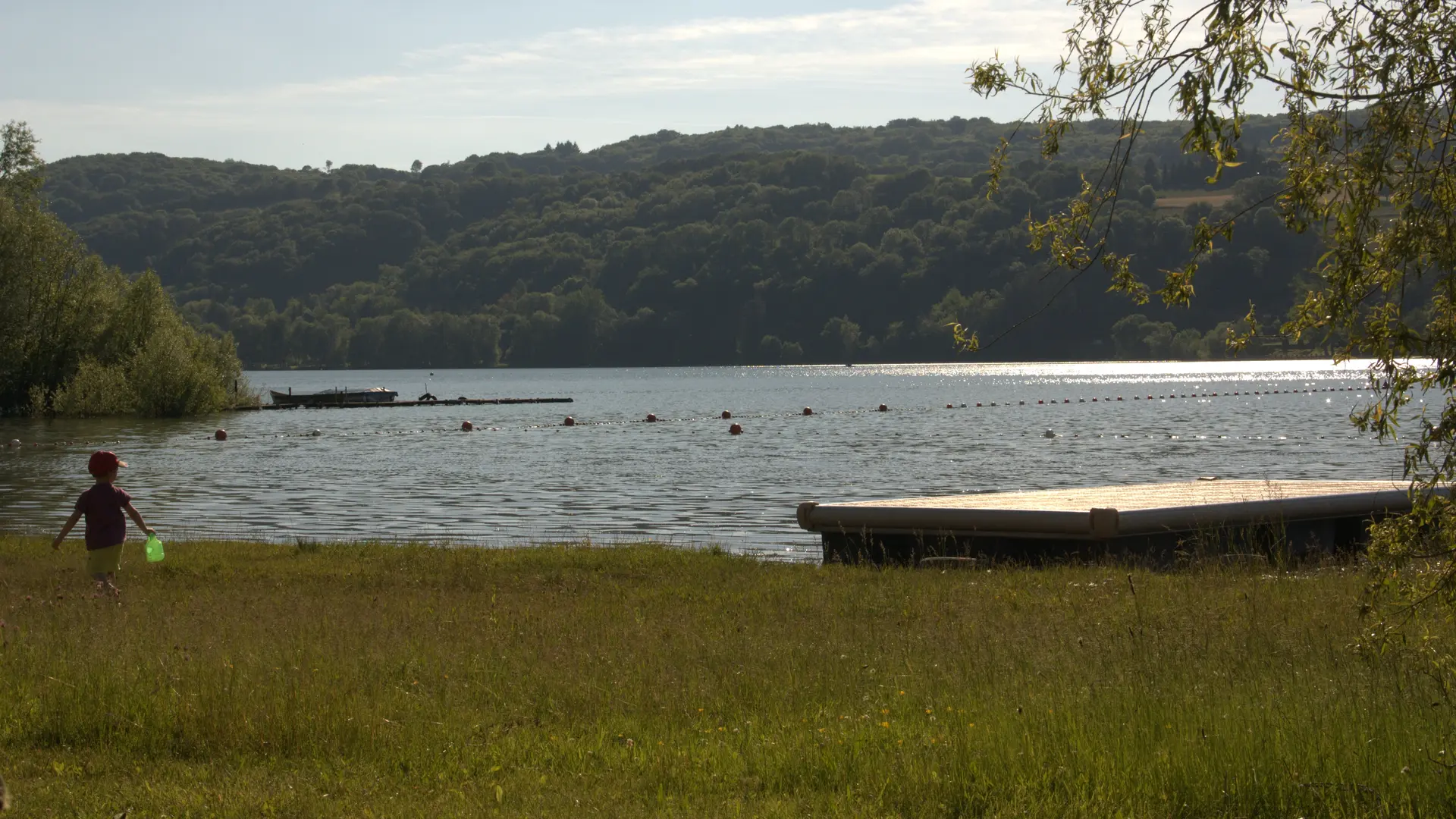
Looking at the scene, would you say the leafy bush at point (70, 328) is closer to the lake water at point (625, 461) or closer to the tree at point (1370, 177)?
the lake water at point (625, 461)

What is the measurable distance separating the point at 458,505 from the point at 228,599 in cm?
2033

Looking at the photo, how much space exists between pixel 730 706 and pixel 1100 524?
9190 millimetres

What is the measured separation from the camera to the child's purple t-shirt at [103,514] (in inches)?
570

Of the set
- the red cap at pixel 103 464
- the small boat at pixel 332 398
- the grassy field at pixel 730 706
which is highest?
the red cap at pixel 103 464

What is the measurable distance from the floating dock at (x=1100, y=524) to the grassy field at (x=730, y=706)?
3.19m

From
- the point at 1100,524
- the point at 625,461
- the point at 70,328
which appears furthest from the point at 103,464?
the point at 70,328

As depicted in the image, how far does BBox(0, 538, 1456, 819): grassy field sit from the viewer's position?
7.31m

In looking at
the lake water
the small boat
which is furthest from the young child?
the small boat

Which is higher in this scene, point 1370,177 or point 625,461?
point 1370,177

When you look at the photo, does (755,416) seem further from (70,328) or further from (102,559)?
(102,559)

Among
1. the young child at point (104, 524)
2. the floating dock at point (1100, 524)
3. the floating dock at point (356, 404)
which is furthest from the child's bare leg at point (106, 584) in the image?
the floating dock at point (356, 404)

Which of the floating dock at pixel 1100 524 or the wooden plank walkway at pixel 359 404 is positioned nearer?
the floating dock at pixel 1100 524

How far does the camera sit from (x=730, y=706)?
9391 mm

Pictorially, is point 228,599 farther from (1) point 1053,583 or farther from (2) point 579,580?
(1) point 1053,583
